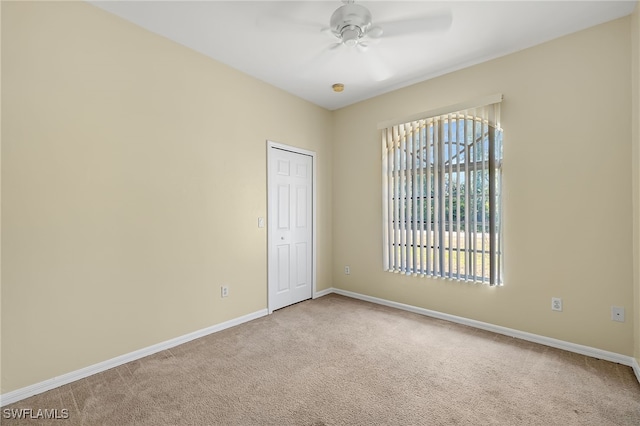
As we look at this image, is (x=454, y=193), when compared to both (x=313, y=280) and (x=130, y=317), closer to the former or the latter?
(x=313, y=280)

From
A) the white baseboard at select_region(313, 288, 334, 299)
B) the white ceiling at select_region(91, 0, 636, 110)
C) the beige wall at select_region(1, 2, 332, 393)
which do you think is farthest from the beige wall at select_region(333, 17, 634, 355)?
the beige wall at select_region(1, 2, 332, 393)

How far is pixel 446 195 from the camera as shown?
3.25 metres

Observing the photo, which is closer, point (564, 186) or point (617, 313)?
point (617, 313)

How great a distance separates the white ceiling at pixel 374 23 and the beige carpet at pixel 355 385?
9.12 ft

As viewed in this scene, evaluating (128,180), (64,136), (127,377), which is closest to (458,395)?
(127,377)

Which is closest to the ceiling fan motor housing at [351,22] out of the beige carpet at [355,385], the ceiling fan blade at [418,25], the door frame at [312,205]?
the ceiling fan blade at [418,25]

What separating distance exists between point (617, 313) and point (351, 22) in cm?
310

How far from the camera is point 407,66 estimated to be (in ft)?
10.2

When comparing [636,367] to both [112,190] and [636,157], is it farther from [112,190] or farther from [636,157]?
[112,190]

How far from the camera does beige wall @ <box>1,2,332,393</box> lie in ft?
6.29

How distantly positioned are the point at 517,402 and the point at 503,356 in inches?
25.5

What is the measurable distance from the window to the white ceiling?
2.02 feet

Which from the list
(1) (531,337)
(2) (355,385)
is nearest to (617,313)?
(1) (531,337)

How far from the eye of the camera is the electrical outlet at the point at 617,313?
7.59 ft
